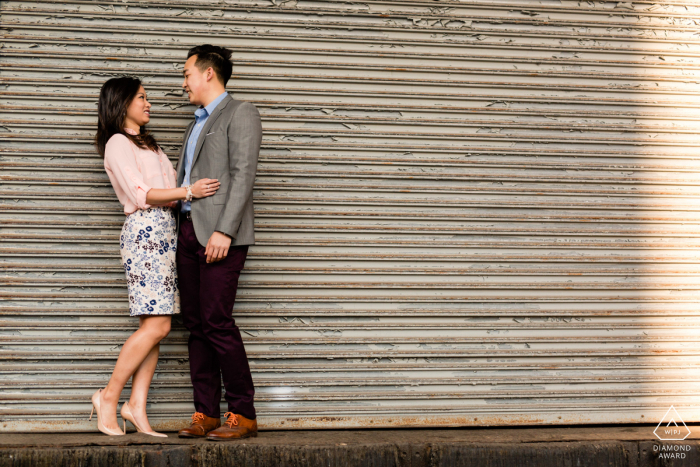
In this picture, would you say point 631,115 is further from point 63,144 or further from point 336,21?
point 63,144

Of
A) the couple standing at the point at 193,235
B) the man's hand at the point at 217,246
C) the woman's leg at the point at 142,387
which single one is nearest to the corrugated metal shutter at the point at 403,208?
the woman's leg at the point at 142,387

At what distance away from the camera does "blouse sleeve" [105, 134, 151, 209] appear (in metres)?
2.94

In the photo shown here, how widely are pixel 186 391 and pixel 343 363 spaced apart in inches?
40.2

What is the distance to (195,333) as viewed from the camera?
311 centimetres

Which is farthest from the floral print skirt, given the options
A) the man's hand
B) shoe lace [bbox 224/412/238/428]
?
shoe lace [bbox 224/412/238/428]

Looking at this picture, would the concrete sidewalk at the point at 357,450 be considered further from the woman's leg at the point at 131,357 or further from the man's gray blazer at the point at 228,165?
the man's gray blazer at the point at 228,165

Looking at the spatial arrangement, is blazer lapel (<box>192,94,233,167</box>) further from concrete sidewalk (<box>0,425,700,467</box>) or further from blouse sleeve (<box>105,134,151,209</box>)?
concrete sidewalk (<box>0,425,700,467</box>)

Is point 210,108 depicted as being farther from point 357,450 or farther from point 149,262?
point 357,450

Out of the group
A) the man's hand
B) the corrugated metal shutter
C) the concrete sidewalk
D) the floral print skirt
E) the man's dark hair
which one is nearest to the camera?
the concrete sidewalk

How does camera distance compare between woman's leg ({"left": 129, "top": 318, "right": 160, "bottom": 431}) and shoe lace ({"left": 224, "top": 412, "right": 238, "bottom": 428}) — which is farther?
woman's leg ({"left": 129, "top": 318, "right": 160, "bottom": 431})

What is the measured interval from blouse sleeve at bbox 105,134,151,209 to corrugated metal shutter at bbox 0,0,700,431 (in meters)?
0.46

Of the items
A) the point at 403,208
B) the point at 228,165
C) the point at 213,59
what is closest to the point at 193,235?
the point at 228,165

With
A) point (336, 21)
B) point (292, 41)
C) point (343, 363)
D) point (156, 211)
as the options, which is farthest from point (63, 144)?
point (343, 363)

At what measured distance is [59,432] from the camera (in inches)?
Answer: 130
